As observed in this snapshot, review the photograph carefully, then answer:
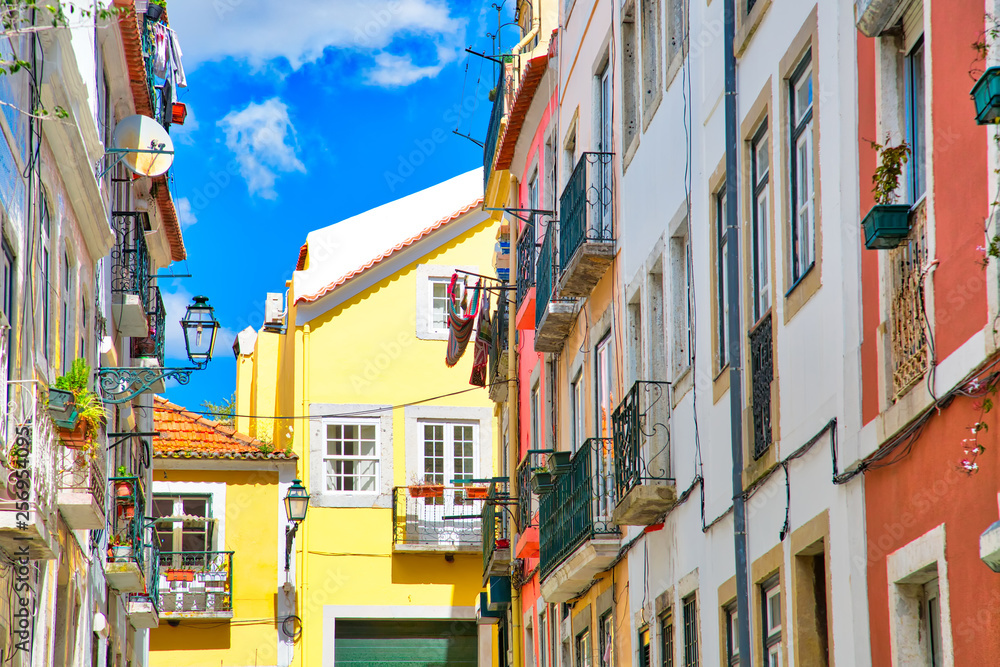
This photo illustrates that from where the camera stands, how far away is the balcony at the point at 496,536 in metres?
22.6

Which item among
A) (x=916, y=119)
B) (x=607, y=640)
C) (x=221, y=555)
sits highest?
(x=221, y=555)

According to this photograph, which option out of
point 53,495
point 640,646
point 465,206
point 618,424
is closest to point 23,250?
point 53,495

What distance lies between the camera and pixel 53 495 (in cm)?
1253

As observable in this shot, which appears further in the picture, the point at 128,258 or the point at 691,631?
the point at 128,258

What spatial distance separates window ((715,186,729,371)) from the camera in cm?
1215

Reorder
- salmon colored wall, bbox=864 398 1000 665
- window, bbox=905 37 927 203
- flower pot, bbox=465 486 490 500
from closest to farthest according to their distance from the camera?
salmon colored wall, bbox=864 398 1000 665, window, bbox=905 37 927 203, flower pot, bbox=465 486 490 500

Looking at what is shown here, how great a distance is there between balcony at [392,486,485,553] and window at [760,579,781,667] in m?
18.0

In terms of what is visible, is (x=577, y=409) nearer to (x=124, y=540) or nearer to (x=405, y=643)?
(x=124, y=540)

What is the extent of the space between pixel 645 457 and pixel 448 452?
16204 millimetres

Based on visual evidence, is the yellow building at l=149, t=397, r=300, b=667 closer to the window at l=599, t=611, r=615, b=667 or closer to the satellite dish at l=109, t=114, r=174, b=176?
the satellite dish at l=109, t=114, r=174, b=176

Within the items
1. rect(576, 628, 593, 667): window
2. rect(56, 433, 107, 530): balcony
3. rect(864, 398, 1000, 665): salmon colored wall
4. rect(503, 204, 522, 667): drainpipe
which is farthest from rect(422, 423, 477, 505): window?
rect(864, 398, 1000, 665): salmon colored wall

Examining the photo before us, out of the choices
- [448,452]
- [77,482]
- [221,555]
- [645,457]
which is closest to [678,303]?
[645,457]

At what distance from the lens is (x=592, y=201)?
54.6 feet

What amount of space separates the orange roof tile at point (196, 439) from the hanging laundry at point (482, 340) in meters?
5.81
